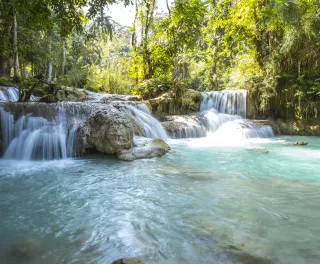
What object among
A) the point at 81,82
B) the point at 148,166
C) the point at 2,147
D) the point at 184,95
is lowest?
the point at 148,166

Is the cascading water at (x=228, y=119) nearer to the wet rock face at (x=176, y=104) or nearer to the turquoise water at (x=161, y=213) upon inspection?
the wet rock face at (x=176, y=104)

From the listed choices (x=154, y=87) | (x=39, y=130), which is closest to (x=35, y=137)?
(x=39, y=130)

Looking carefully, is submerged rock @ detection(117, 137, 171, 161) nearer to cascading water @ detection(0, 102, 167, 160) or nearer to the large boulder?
the large boulder

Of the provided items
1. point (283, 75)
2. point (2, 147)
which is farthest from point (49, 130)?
point (283, 75)

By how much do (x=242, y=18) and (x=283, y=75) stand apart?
391cm

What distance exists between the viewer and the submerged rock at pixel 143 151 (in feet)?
20.8

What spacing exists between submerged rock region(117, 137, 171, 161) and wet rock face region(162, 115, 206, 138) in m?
3.58

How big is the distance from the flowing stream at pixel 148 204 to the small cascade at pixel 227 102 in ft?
22.4

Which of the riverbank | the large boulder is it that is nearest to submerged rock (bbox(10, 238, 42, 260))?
the large boulder

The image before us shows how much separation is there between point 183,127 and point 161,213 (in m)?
8.05

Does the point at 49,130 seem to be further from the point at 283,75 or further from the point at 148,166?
the point at 283,75

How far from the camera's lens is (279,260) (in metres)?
2.08

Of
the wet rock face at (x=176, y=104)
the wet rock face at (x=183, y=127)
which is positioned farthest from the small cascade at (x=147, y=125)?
the wet rock face at (x=176, y=104)

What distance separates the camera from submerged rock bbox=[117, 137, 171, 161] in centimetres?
633
